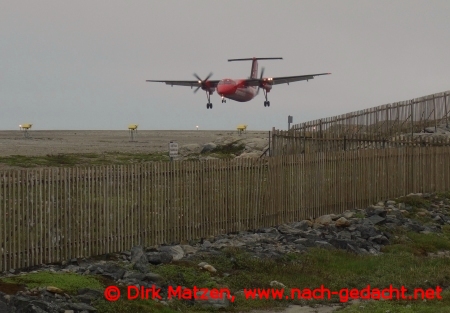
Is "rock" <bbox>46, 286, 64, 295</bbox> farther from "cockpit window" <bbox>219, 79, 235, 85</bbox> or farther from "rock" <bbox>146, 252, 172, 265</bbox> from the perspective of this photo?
"cockpit window" <bbox>219, 79, 235, 85</bbox>

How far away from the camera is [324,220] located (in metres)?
18.5

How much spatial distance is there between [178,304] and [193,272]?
4.95 feet

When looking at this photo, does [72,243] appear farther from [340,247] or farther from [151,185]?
[340,247]

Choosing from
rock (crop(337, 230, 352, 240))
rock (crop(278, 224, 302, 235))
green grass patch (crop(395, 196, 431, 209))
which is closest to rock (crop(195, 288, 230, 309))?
rock (crop(337, 230, 352, 240))

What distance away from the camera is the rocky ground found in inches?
390

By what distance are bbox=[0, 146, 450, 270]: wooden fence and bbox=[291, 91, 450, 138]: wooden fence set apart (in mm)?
9150

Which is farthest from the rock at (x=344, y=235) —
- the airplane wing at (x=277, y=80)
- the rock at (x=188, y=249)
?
the airplane wing at (x=277, y=80)

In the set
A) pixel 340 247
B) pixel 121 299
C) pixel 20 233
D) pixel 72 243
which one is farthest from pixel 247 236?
pixel 121 299

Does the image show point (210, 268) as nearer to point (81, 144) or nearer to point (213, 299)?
point (213, 299)

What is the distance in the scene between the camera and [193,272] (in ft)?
39.3

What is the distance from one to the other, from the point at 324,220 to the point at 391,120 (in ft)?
59.1

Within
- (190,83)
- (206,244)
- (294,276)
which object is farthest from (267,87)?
(294,276)

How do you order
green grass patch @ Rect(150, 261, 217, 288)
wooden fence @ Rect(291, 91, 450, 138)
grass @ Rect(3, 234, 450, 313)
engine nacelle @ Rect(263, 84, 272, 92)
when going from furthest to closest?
engine nacelle @ Rect(263, 84, 272, 92)
wooden fence @ Rect(291, 91, 450, 138)
green grass patch @ Rect(150, 261, 217, 288)
grass @ Rect(3, 234, 450, 313)

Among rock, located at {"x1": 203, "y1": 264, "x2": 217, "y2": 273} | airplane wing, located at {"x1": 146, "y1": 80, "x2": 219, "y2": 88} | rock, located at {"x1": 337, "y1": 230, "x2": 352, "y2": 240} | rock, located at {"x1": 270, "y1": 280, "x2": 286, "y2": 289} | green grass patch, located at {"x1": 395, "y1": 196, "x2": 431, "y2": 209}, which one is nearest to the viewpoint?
rock, located at {"x1": 270, "y1": 280, "x2": 286, "y2": 289}
